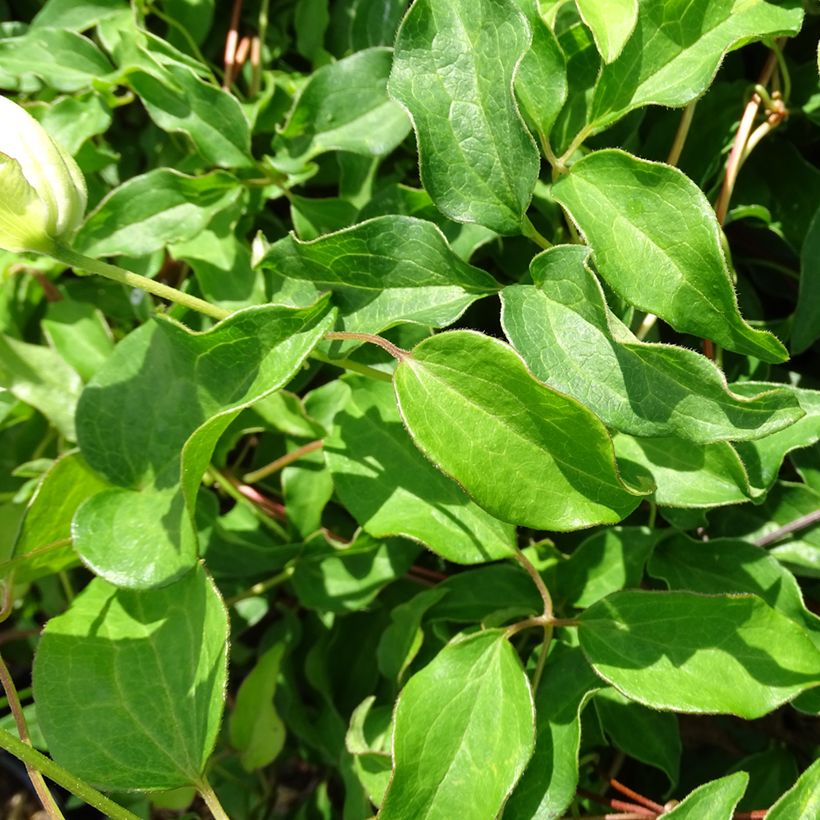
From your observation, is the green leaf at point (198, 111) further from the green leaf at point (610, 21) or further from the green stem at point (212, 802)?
the green stem at point (212, 802)

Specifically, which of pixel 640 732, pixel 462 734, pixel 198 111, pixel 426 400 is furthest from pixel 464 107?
pixel 640 732

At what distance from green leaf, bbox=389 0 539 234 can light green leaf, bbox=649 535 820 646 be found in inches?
11.3

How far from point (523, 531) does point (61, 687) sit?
371 mm

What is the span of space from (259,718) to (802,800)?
47cm

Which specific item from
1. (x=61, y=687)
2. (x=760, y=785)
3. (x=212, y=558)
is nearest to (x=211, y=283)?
(x=212, y=558)

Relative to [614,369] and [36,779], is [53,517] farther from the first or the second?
[614,369]

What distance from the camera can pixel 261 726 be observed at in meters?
0.83

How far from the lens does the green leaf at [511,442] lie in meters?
→ 0.47

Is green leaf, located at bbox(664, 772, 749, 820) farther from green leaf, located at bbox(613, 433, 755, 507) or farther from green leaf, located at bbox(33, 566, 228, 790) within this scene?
green leaf, located at bbox(33, 566, 228, 790)

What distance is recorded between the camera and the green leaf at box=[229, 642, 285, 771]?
820 millimetres

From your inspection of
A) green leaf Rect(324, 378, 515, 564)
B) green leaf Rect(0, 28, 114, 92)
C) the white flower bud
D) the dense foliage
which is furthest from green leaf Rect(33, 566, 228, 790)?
green leaf Rect(0, 28, 114, 92)

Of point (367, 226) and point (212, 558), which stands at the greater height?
point (367, 226)

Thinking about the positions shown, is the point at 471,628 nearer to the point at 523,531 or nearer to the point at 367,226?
the point at 523,531

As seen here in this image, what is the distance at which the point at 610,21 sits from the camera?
1.69ft
